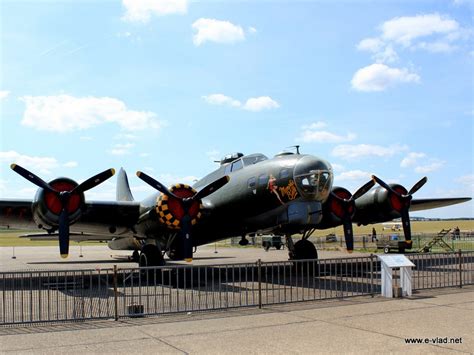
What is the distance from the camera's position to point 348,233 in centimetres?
1877

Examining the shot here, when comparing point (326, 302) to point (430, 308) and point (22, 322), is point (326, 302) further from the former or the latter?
point (22, 322)

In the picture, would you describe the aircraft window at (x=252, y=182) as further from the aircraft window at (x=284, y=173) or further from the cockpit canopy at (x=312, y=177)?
the cockpit canopy at (x=312, y=177)

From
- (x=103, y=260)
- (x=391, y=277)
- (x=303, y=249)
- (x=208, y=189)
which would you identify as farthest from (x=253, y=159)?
(x=103, y=260)

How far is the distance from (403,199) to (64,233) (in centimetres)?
1395

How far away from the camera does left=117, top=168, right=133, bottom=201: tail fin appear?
28581mm

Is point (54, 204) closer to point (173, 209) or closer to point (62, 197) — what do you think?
point (62, 197)

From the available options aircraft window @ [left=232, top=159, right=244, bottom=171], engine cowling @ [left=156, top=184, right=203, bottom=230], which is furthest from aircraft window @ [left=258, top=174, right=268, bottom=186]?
engine cowling @ [left=156, top=184, right=203, bottom=230]

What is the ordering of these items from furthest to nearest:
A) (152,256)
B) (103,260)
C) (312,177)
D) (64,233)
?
(103,260), (152,256), (312,177), (64,233)

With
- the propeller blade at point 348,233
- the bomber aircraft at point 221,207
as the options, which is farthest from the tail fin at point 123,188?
the propeller blade at point 348,233

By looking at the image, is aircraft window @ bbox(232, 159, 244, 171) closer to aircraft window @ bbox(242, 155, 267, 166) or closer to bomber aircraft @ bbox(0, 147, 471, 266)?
bomber aircraft @ bbox(0, 147, 471, 266)

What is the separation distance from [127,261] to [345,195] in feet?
45.2

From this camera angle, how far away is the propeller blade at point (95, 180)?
15.6 m

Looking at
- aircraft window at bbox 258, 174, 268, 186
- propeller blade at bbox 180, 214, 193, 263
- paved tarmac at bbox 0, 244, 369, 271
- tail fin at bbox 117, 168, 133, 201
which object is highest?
tail fin at bbox 117, 168, 133, 201

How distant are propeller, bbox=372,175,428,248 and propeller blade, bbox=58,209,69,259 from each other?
494 inches
